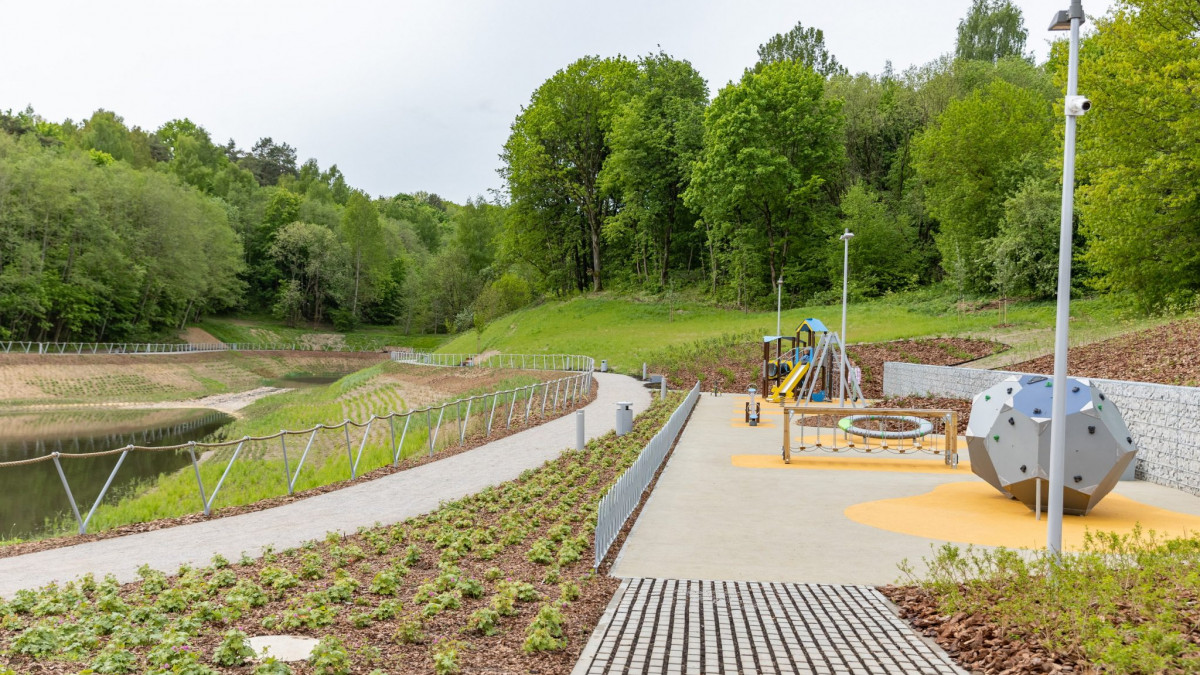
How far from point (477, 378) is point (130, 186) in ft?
138

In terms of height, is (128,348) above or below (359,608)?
below

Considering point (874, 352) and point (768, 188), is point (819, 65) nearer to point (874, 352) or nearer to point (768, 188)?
point (768, 188)

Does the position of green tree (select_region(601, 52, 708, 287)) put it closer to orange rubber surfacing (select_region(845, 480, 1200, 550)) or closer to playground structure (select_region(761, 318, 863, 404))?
playground structure (select_region(761, 318, 863, 404))

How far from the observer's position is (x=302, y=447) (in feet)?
84.9

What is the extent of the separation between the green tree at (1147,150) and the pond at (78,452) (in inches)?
1271

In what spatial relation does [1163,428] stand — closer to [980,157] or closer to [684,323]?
[684,323]

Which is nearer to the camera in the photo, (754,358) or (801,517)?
(801,517)

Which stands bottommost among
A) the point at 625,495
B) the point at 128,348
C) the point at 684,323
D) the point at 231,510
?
the point at 128,348

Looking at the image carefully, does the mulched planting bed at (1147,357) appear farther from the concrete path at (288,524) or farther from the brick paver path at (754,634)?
the concrete path at (288,524)

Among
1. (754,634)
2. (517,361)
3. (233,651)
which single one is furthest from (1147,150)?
(517,361)

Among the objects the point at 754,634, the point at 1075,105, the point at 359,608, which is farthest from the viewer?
the point at 1075,105

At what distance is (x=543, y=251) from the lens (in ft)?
223

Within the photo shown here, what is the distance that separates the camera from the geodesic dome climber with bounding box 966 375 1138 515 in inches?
442

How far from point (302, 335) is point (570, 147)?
38.2 meters
